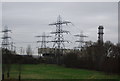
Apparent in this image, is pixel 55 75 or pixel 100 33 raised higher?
pixel 100 33

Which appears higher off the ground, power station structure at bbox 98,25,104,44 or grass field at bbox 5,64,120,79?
power station structure at bbox 98,25,104,44

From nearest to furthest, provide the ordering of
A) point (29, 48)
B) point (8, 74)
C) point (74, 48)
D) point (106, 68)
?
point (8, 74), point (106, 68), point (29, 48), point (74, 48)

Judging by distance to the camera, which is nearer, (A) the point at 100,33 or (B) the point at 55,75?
(B) the point at 55,75

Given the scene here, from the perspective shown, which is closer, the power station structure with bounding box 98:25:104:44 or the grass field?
→ the grass field

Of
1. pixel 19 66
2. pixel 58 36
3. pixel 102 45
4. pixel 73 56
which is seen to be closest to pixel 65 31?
pixel 58 36

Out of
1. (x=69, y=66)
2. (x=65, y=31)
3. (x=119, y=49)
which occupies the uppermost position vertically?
(x=65, y=31)

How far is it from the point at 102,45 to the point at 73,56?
503 centimetres

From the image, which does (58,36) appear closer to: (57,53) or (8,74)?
(57,53)

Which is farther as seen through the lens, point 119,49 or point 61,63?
point 61,63

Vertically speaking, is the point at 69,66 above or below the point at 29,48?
below

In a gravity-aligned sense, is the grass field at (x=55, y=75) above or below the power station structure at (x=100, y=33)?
below

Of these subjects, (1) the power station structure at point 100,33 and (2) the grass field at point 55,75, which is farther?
(1) the power station structure at point 100,33

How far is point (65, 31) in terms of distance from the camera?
1308 inches

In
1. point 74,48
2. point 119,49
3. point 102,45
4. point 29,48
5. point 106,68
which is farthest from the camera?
point 74,48
